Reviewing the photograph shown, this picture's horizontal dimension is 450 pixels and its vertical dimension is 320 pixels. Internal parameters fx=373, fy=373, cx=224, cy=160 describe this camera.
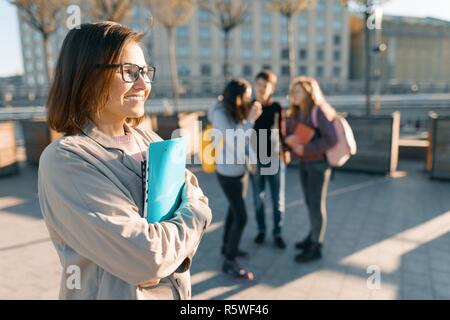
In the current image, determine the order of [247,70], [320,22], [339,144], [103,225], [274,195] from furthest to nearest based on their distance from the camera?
[320,22], [247,70], [274,195], [339,144], [103,225]

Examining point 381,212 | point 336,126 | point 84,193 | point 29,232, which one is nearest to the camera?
point 84,193

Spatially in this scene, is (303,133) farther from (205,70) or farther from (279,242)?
(205,70)

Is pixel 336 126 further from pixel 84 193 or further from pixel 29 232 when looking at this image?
pixel 29 232

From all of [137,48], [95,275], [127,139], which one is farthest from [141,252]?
[137,48]

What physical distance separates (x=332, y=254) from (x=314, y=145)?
1.36 m

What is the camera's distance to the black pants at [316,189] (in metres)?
3.90

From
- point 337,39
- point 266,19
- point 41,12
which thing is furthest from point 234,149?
point 337,39

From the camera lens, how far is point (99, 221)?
106 cm

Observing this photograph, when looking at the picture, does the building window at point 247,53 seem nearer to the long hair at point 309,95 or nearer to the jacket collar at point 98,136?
the long hair at point 309,95

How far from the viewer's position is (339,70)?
62719 mm

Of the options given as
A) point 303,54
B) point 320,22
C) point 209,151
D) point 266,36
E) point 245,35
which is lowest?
point 209,151

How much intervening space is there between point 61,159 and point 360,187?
22.2 ft

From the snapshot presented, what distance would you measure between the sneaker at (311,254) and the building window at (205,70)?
56.1m

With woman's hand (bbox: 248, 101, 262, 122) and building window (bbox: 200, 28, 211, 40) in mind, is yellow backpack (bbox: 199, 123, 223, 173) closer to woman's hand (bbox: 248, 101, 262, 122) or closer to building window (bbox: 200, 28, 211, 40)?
woman's hand (bbox: 248, 101, 262, 122)
